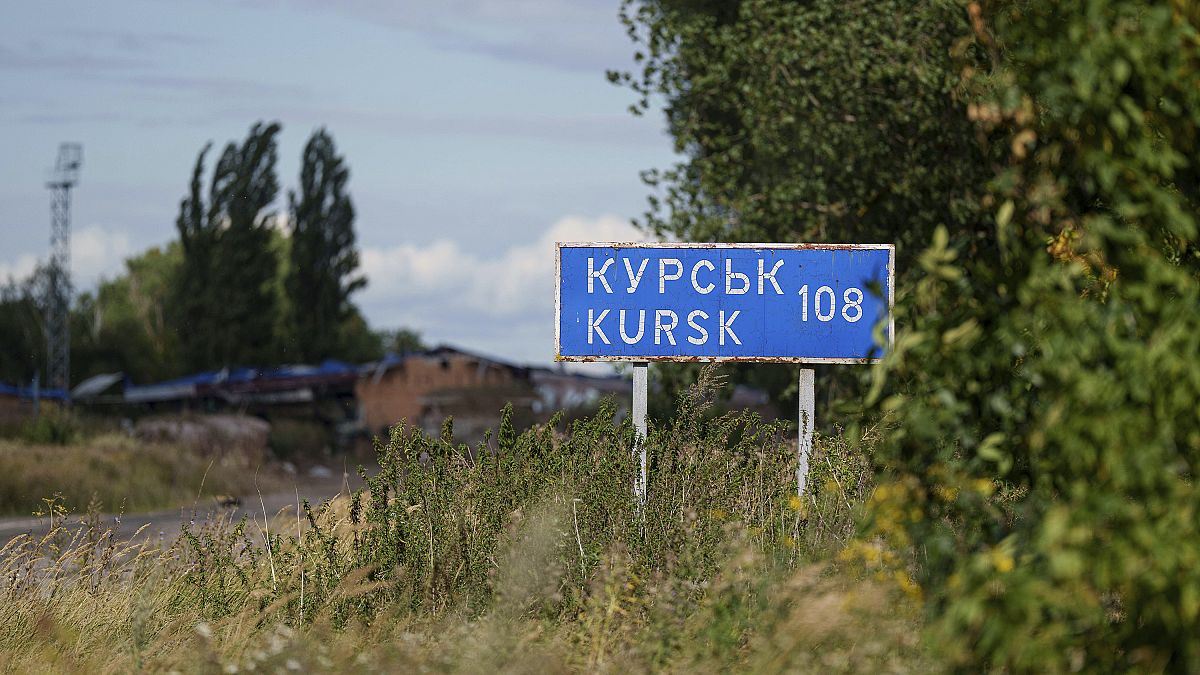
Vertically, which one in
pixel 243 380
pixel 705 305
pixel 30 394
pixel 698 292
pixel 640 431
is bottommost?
pixel 30 394

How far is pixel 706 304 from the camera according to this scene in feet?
35.7

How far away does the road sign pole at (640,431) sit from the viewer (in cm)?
909

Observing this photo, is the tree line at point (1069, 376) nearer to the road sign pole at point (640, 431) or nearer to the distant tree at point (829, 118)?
the road sign pole at point (640, 431)

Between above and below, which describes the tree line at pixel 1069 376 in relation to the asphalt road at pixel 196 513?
above

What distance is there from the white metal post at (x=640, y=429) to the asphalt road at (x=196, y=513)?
7.32ft

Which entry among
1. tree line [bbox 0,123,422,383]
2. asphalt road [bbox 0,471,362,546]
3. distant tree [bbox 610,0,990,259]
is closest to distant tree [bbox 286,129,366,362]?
tree line [bbox 0,123,422,383]

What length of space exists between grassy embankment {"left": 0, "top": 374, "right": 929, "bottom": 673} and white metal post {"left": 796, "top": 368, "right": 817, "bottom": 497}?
11 cm

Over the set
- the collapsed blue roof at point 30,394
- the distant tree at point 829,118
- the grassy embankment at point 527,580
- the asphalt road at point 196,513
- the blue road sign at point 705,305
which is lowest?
the asphalt road at point 196,513

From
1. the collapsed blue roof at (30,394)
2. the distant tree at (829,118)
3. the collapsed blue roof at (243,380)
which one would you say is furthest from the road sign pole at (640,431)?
the collapsed blue roof at (30,394)

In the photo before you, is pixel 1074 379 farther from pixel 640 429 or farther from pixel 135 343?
pixel 135 343

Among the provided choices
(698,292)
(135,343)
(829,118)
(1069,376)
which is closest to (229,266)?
(135,343)

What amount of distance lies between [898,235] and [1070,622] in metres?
13.3

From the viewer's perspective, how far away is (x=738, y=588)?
23.8 ft

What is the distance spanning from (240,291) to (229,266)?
1165mm
